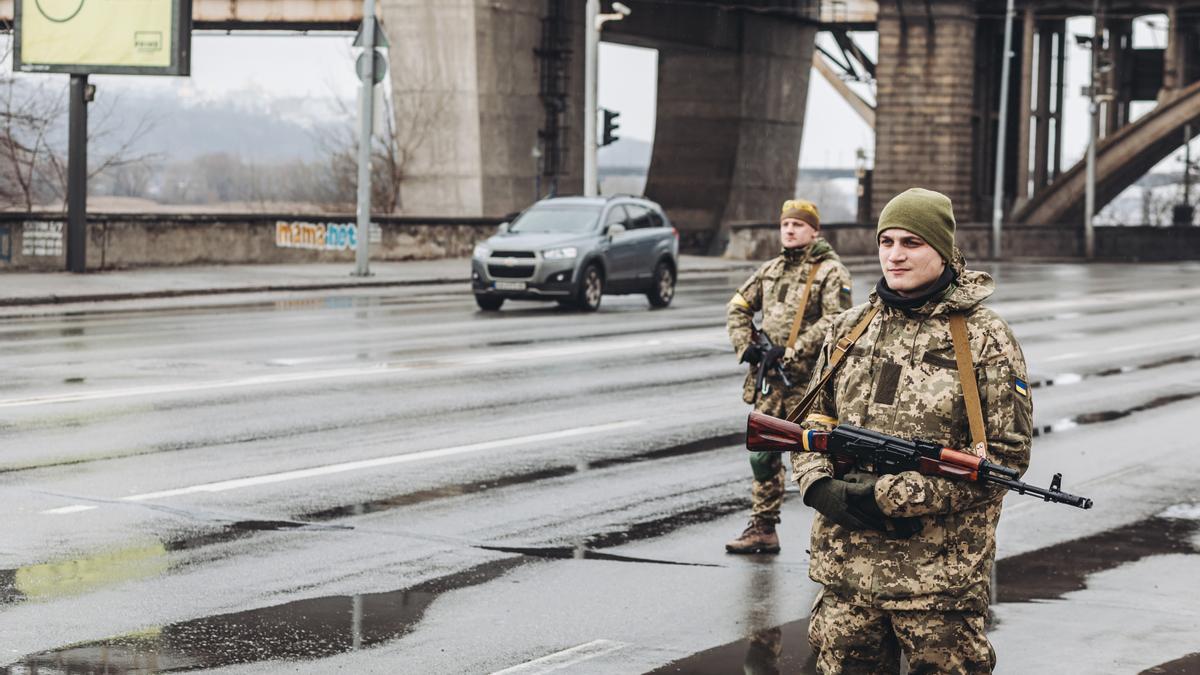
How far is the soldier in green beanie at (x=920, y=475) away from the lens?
472cm

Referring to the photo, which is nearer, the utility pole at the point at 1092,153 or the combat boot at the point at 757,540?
the combat boot at the point at 757,540

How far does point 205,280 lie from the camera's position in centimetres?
3011

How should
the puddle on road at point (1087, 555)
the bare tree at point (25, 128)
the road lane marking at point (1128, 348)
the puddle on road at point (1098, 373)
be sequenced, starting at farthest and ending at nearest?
the bare tree at point (25, 128) → the road lane marking at point (1128, 348) → the puddle on road at point (1098, 373) → the puddle on road at point (1087, 555)

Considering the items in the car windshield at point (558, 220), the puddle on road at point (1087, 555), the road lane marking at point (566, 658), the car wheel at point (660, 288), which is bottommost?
the road lane marking at point (566, 658)

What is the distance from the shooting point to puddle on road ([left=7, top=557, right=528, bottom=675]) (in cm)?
664

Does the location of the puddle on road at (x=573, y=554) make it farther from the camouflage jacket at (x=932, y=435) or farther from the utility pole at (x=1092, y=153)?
the utility pole at (x=1092, y=153)

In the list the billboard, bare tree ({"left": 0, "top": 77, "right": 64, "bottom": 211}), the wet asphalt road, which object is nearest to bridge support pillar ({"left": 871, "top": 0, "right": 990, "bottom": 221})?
bare tree ({"left": 0, "top": 77, "right": 64, "bottom": 211})

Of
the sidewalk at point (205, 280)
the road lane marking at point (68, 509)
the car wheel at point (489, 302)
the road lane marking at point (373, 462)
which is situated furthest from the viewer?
the sidewalk at point (205, 280)

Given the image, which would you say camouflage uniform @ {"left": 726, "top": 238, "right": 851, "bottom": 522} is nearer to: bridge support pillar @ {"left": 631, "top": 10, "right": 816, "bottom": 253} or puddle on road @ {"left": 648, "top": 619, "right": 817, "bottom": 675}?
puddle on road @ {"left": 648, "top": 619, "right": 817, "bottom": 675}

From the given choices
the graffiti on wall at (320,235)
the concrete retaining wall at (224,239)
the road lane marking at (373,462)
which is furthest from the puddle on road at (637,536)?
the graffiti on wall at (320,235)

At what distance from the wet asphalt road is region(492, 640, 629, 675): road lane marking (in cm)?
3

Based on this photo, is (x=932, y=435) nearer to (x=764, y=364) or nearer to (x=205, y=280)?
(x=764, y=364)

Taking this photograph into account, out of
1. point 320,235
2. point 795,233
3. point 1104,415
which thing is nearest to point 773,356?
point 795,233

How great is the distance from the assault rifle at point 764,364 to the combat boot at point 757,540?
64 centimetres
